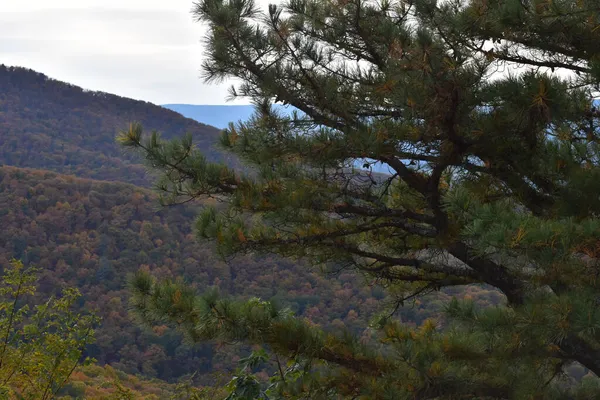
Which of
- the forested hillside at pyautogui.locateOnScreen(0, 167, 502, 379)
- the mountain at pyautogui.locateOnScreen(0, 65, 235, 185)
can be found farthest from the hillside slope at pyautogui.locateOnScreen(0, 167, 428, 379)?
the mountain at pyautogui.locateOnScreen(0, 65, 235, 185)

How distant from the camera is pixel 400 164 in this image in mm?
3385

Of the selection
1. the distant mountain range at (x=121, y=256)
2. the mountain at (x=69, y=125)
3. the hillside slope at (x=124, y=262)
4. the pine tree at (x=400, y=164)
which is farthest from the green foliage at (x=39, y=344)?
the mountain at (x=69, y=125)

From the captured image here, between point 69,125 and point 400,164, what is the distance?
4668 centimetres

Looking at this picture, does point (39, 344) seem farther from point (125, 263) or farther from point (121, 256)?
point (121, 256)

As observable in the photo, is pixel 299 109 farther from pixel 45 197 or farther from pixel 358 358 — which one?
pixel 45 197

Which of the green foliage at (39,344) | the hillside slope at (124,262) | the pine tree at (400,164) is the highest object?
the pine tree at (400,164)

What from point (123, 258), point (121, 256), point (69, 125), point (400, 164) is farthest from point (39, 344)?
point (69, 125)

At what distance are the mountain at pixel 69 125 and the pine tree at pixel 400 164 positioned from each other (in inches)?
1258

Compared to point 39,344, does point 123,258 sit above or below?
below

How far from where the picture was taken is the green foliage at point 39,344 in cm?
300

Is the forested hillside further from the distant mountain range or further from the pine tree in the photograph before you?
the pine tree

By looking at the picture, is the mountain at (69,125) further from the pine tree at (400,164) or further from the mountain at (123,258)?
the pine tree at (400,164)

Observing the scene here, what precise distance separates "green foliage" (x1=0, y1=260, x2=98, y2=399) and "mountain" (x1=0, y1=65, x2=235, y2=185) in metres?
32.1

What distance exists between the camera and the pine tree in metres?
2.91
